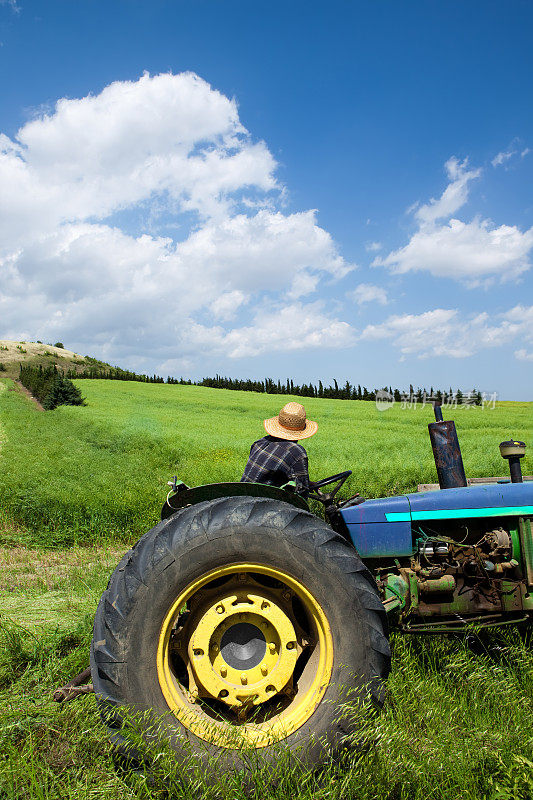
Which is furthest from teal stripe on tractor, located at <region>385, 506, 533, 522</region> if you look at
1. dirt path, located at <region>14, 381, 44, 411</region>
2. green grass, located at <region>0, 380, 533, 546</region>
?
dirt path, located at <region>14, 381, 44, 411</region>

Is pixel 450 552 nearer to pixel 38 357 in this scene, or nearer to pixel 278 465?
pixel 278 465

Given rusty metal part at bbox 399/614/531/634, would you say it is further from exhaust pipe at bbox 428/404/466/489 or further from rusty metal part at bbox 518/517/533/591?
exhaust pipe at bbox 428/404/466/489

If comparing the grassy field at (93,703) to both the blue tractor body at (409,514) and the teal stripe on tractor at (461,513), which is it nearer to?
the blue tractor body at (409,514)

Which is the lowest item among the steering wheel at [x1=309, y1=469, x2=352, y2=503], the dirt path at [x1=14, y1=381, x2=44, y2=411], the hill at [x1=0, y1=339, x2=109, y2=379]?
the steering wheel at [x1=309, y1=469, x2=352, y2=503]

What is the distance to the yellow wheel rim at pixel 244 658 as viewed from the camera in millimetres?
2053

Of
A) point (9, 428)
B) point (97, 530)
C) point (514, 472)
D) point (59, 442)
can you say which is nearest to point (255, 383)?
point (9, 428)

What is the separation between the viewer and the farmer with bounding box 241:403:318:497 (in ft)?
12.1

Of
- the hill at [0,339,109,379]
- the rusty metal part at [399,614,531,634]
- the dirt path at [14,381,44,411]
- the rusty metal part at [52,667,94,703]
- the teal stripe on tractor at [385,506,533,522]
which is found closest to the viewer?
the rusty metal part at [52,667,94,703]

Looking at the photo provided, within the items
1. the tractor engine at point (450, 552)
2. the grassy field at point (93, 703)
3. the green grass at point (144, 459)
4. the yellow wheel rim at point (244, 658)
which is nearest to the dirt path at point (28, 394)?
the green grass at point (144, 459)

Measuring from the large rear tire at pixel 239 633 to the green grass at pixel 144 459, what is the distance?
5165 millimetres

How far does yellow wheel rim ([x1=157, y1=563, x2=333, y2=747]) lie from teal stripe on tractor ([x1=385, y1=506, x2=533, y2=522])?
872 mm

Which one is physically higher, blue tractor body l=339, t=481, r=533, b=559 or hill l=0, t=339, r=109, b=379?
hill l=0, t=339, r=109, b=379

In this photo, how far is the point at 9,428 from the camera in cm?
1912

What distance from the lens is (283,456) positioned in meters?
3.70
